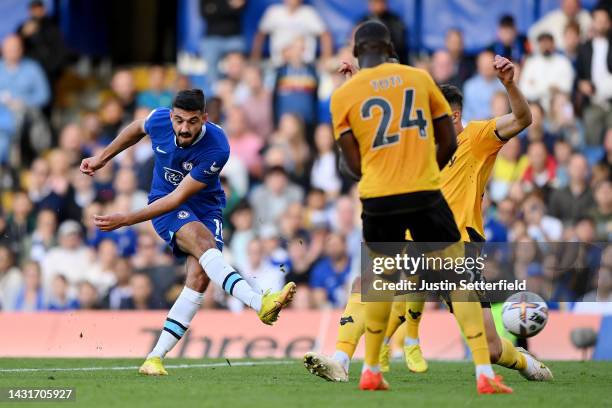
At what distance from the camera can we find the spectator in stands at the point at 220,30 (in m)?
20.9

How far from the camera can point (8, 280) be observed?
18.5 meters

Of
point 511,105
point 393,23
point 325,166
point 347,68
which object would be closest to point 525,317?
point 511,105

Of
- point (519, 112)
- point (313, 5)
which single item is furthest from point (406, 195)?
point (313, 5)

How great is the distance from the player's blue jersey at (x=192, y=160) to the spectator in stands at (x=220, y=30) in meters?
9.74

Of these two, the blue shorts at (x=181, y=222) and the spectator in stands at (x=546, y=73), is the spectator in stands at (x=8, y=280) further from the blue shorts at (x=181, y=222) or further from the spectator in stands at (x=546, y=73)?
the blue shorts at (x=181, y=222)

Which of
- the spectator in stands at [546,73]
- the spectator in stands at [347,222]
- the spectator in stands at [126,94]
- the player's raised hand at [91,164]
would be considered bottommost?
the spectator in stands at [347,222]

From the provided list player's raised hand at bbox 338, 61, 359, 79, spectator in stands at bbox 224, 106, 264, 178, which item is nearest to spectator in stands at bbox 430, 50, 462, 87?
spectator in stands at bbox 224, 106, 264, 178

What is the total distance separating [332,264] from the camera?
17.0 metres

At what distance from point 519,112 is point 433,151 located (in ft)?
4.58

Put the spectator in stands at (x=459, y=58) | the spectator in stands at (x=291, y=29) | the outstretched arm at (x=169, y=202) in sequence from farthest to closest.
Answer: the spectator in stands at (x=291, y=29) < the spectator in stands at (x=459, y=58) < the outstretched arm at (x=169, y=202)

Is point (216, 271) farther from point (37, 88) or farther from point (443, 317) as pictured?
point (37, 88)

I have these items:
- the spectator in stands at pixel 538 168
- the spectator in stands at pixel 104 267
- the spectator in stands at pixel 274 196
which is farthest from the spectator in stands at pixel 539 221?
the spectator in stands at pixel 104 267

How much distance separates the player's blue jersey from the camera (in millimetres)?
10734

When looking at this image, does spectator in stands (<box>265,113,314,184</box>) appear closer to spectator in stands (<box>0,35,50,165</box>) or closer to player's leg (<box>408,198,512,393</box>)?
spectator in stands (<box>0,35,50,165</box>)
